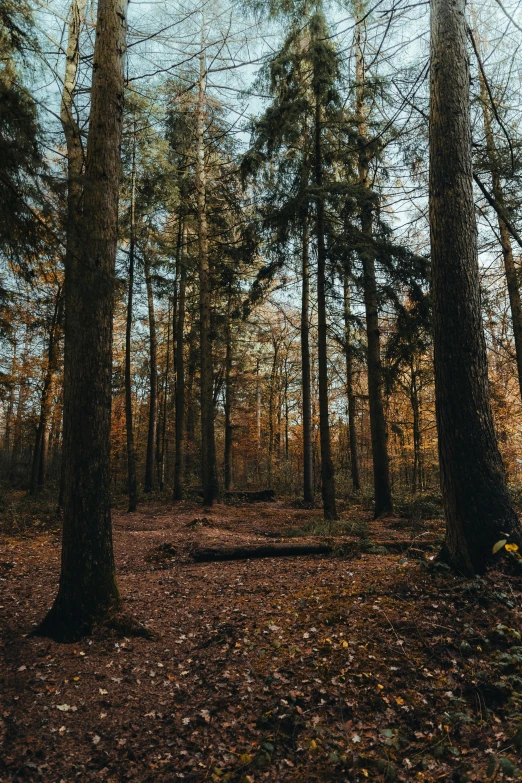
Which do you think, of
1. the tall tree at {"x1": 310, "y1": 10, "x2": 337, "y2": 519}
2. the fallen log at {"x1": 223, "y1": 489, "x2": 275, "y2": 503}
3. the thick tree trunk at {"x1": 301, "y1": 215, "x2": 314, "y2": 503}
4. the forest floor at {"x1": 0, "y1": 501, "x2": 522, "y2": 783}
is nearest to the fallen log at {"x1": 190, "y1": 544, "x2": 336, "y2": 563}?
the forest floor at {"x1": 0, "y1": 501, "x2": 522, "y2": 783}

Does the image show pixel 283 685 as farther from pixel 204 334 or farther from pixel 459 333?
pixel 204 334

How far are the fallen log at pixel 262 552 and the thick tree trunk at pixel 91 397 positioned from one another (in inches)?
104

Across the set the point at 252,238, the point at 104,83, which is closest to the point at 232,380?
the point at 252,238

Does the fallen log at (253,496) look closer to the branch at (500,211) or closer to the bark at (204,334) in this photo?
the bark at (204,334)

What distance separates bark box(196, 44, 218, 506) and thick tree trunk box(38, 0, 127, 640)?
8970 millimetres

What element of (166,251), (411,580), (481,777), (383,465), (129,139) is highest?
(129,139)

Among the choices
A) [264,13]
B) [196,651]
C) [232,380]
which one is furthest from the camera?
[232,380]

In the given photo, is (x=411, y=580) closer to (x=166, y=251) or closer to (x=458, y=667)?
(x=458, y=667)

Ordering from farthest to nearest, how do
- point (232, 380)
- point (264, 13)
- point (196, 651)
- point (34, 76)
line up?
point (232, 380)
point (264, 13)
point (34, 76)
point (196, 651)

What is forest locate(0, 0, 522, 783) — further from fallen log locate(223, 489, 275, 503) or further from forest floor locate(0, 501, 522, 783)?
fallen log locate(223, 489, 275, 503)

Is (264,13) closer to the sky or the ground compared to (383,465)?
closer to the sky

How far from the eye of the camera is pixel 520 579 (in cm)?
403

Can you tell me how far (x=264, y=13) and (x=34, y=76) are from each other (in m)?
4.11

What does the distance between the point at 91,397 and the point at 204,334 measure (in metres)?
9.55
